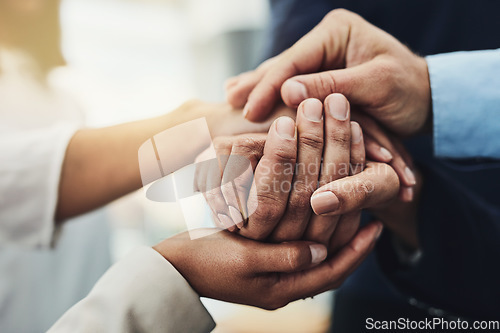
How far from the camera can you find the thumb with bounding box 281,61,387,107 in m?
0.33

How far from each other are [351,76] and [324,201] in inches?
5.1

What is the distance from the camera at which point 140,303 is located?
10.4 inches

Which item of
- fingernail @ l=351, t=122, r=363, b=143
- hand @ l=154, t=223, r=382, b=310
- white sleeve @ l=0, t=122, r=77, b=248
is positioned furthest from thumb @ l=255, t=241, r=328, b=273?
white sleeve @ l=0, t=122, r=77, b=248

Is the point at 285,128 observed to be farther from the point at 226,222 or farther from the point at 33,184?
the point at 33,184

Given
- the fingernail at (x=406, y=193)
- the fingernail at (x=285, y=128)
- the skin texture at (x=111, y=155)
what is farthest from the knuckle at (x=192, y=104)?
the fingernail at (x=406, y=193)

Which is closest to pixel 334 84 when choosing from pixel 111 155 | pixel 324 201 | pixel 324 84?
pixel 324 84

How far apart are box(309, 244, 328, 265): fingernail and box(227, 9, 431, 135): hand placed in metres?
0.14

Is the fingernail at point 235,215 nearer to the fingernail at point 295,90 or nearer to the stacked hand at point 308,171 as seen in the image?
the stacked hand at point 308,171

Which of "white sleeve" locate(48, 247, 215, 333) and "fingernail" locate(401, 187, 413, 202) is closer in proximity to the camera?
"white sleeve" locate(48, 247, 215, 333)

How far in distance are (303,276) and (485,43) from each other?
0.29 meters

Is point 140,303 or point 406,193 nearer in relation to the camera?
point 140,303

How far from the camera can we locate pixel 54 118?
0.35 m

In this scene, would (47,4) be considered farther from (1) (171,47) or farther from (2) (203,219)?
(2) (203,219)

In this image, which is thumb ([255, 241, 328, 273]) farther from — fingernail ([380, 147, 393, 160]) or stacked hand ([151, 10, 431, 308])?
fingernail ([380, 147, 393, 160])
